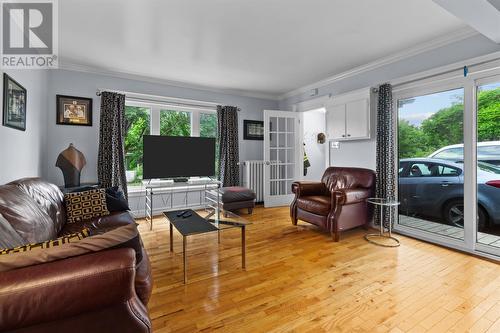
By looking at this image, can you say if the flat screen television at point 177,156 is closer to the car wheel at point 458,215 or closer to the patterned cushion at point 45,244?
the patterned cushion at point 45,244

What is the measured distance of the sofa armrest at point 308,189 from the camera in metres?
3.79

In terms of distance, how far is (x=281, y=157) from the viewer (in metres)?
5.22

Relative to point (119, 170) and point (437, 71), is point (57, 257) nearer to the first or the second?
point (119, 170)

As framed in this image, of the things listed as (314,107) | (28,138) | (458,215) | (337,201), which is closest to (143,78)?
(28,138)

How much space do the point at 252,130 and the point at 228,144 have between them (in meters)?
0.79

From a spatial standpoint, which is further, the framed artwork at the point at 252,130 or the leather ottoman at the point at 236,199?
the framed artwork at the point at 252,130

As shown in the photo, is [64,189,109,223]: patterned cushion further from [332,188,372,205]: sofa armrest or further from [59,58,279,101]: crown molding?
[332,188,372,205]: sofa armrest

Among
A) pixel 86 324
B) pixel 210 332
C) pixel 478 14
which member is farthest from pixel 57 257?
pixel 478 14

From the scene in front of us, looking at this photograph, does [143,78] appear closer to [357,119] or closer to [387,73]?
[357,119]

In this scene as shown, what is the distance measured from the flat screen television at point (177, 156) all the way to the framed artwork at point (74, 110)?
98 cm

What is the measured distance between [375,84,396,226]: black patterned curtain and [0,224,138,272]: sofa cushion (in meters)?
3.29

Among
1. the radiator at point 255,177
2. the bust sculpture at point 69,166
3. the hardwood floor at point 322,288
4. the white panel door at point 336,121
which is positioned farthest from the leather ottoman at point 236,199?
the bust sculpture at point 69,166

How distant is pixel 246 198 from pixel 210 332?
113 inches

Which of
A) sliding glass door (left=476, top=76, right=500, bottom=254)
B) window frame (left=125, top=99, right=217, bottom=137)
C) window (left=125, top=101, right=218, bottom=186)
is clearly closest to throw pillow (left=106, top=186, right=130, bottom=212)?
window (left=125, top=101, right=218, bottom=186)
